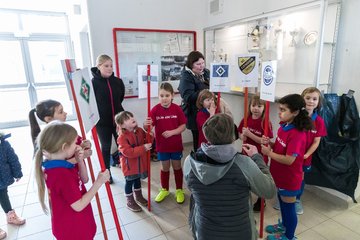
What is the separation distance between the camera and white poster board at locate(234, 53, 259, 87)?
5.79 ft

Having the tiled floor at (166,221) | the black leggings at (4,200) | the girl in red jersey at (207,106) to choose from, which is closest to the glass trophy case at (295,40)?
the girl in red jersey at (207,106)

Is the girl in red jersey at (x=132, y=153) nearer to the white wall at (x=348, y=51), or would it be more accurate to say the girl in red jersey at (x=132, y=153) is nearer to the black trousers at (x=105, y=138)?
the black trousers at (x=105, y=138)

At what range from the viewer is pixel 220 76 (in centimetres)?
197

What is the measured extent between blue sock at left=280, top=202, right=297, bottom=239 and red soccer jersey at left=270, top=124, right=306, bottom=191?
0.47ft

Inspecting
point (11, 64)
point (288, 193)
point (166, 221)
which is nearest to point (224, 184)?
point (288, 193)

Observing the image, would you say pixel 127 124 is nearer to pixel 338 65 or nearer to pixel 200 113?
pixel 200 113

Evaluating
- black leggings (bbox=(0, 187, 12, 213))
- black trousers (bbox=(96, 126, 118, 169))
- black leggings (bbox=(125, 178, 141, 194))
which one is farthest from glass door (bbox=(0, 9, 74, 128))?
black leggings (bbox=(125, 178, 141, 194))

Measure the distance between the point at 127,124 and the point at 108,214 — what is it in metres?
0.92

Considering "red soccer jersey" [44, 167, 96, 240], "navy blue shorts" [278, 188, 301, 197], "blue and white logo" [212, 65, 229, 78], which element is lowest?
"navy blue shorts" [278, 188, 301, 197]

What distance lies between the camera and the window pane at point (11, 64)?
5.92 m

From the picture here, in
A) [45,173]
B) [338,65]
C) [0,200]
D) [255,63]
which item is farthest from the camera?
[338,65]

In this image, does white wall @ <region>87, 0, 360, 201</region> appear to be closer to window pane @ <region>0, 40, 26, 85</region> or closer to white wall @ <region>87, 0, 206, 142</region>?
white wall @ <region>87, 0, 206, 142</region>

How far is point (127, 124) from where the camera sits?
6.88 feet

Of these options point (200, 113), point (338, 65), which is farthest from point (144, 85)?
point (338, 65)
